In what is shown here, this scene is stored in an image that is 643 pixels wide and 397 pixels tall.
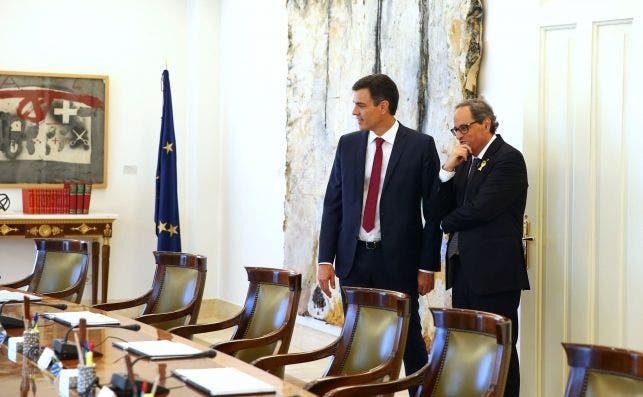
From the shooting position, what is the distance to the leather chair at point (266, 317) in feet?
13.3

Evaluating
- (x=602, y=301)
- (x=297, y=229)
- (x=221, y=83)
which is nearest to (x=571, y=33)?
(x=602, y=301)

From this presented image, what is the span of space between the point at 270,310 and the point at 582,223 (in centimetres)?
166

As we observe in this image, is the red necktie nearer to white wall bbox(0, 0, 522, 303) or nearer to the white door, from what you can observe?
the white door

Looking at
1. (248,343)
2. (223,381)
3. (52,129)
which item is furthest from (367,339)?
(52,129)

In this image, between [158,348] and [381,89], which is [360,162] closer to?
[381,89]

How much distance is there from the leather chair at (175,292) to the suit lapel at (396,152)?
105 centimetres

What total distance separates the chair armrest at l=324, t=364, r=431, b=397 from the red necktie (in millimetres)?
1459

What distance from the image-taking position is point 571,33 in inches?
186

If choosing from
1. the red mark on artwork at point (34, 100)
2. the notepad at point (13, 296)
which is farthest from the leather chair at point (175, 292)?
the red mark on artwork at point (34, 100)

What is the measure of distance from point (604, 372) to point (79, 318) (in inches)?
86.6

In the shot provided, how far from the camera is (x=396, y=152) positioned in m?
4.58

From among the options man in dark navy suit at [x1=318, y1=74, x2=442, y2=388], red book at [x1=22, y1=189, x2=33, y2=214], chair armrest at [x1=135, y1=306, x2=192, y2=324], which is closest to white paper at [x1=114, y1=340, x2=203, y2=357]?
chair armrest at [x1=135, y1=306, x2=192, y2=324]

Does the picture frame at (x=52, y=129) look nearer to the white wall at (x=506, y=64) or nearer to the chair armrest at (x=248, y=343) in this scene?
the white wall at (x=506, y=64)

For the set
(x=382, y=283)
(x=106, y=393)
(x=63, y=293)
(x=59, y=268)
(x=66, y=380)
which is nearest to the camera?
(x=106, y=393)
